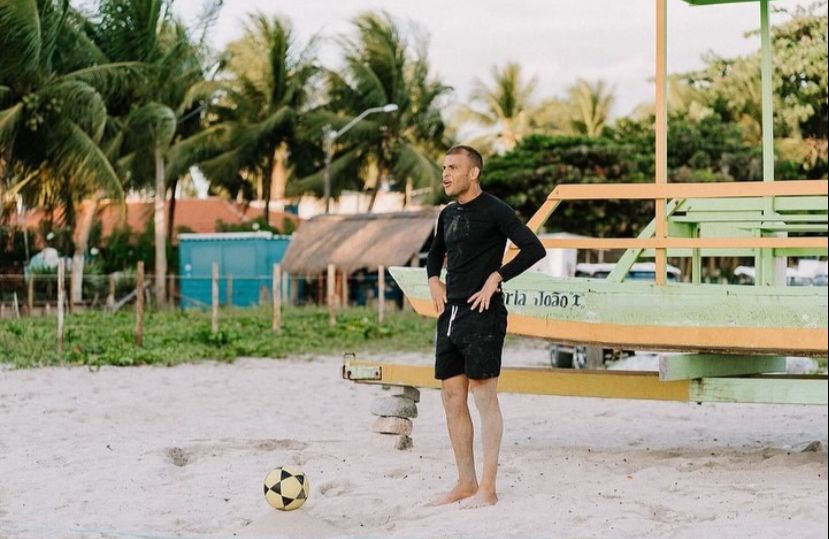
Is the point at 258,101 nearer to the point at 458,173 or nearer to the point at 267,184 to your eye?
the point at 267,184

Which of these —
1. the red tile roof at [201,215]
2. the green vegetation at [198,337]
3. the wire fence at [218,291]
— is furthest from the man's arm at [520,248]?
the red tile roof at [201,215]

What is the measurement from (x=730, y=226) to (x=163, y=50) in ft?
82.1

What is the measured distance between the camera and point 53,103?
2559 cm

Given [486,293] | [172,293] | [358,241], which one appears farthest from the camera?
[358,241]

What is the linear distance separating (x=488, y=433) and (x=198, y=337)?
12203mm

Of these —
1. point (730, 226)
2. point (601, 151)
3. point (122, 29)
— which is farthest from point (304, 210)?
point (730, 226)

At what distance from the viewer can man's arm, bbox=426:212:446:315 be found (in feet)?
22.0

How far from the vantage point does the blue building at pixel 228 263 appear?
32.0 m

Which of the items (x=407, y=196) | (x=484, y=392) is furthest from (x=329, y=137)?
(x=484, y=392)

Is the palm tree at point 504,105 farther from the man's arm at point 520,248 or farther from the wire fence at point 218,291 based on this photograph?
the man's arm at point 520,248

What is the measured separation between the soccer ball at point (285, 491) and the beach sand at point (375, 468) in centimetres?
8

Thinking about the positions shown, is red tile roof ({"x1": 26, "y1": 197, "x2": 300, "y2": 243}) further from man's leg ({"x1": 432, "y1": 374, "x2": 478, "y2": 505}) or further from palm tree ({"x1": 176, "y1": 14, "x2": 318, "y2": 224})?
man's leg ({"x1": 432, "y1": 374, "x2": 478, "y2": 505})

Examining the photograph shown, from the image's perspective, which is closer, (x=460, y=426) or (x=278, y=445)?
(x=460, y=426)

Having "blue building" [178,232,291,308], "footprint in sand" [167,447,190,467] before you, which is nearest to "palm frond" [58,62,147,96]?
"blue building" [178,232,291,308]
